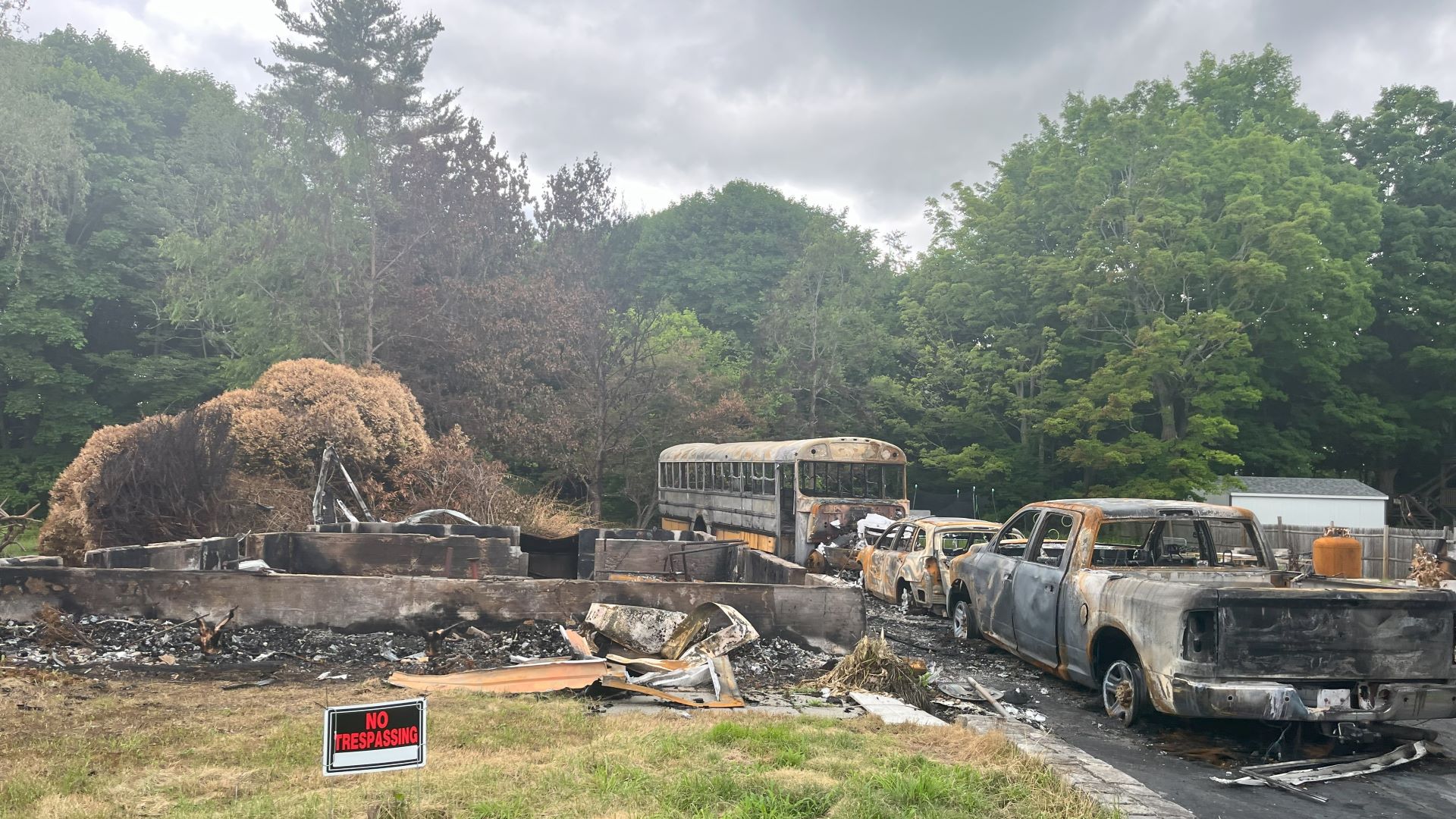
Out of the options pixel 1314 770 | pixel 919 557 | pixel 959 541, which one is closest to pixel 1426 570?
pixel 959 541

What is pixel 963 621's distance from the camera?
36.7 ft

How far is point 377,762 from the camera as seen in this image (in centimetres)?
396

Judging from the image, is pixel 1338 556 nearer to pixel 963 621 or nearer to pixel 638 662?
pixel 963 621

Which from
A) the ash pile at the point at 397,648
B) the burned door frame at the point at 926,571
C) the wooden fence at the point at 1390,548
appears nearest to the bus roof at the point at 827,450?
the burned door frame at the point at 926,571

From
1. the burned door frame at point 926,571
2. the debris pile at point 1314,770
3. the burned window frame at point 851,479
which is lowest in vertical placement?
the debris pile at point 1314,770

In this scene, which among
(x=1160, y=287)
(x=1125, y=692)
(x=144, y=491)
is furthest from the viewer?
(x=1160, y=287)

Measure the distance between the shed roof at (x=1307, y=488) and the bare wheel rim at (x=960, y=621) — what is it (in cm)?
2013

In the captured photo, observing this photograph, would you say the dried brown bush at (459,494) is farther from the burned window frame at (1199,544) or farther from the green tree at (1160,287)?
the green tree at (1160,287)

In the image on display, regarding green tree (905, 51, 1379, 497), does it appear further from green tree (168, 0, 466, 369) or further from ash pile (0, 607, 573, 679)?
ash pile (0, 607, 573, 679)

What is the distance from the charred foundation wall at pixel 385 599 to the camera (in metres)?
8.99

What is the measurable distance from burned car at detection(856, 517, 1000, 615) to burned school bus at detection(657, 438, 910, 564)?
2.61m

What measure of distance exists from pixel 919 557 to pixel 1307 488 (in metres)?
20.5

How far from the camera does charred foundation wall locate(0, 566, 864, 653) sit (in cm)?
899

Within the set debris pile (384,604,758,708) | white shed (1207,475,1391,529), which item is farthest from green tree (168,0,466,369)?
white shed (1207,475,1391,529)
